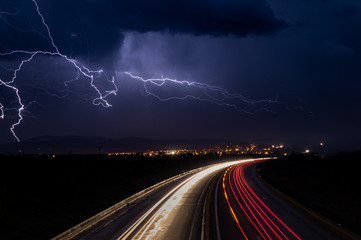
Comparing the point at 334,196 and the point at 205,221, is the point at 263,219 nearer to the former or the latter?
the point at 205,221

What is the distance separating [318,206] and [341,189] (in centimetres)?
336

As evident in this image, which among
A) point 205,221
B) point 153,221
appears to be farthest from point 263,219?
point 153,221

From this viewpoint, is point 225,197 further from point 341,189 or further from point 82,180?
point 82,180

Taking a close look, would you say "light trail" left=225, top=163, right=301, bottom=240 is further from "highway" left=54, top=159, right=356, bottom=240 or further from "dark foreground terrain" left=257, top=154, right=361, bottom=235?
"dark foreground terrain" left=257, top=154, right=361, bottom=235

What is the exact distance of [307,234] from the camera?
56.4ft

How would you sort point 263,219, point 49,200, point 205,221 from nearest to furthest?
point 205,221
point 263,219
point 49,200

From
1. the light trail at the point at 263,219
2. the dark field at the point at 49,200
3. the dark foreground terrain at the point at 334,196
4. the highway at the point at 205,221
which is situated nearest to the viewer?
the highway at the point at 205,221

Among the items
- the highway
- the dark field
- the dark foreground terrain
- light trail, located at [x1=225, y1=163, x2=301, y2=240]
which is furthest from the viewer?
the dark foreground terrain

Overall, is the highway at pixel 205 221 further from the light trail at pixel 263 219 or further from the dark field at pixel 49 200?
the dark field at pixel 49 200

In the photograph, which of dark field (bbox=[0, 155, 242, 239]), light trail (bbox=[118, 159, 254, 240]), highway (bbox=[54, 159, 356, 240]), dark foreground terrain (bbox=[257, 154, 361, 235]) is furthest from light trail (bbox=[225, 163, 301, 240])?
dark field (bbox=[0, 155, 242, 239])

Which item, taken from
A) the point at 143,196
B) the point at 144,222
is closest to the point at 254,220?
the point at 144,222

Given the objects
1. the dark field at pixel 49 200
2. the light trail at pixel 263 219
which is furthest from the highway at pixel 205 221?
the dark field at pixel 49 200

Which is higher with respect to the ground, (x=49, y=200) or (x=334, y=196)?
(x=49, y=200)

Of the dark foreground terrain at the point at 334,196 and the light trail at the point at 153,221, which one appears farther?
the dark foreground terrain at the point at 334,196
